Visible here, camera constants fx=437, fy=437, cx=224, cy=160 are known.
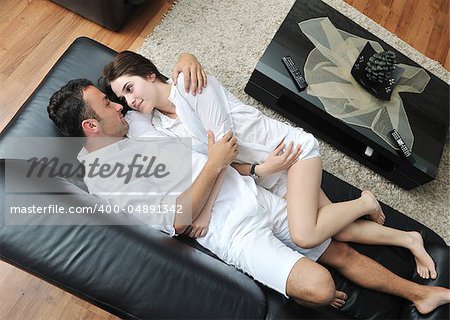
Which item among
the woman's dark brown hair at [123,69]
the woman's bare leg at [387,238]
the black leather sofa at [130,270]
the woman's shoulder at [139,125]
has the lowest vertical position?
the woman's bare leg at [387,238]

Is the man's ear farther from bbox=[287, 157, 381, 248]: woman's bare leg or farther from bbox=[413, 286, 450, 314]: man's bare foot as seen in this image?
bbox=[413, 286, 450, 314]: man's bare foot

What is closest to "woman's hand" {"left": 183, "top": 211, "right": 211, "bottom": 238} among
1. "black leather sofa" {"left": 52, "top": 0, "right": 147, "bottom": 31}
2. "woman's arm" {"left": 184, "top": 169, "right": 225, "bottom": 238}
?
"woman's arm" {"left": 184, "top": 169, "right": 225, "bottom": 238}

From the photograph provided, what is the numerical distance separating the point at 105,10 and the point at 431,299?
1852mm

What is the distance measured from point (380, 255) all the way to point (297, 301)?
1.40 ft

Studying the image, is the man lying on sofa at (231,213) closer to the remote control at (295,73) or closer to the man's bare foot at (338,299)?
the man's bare foot at (338,299)

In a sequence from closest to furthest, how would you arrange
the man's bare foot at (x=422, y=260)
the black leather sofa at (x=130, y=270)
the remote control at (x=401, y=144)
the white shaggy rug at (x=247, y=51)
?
1. the black leather sofa at (x=130, y=270)
2. the man's bare foot at (x=422, y=260)
3. the remote control at (x=401, y=144)
4. the white shaggy rug at (x=247, y=51)

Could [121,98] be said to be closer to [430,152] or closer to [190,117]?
[190,117]

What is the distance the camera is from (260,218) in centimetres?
142

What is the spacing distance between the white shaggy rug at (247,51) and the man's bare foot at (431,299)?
641 millimetres

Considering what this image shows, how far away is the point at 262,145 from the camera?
1.55 meters

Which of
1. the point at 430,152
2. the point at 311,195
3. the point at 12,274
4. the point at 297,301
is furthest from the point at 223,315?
the point at 430,152

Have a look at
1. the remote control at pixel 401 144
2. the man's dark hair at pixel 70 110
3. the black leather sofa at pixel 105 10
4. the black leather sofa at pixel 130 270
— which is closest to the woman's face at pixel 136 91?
the man's dark hair at pixel 70 110

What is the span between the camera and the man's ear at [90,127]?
1.40m

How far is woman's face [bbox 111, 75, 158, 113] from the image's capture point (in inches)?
58.9
